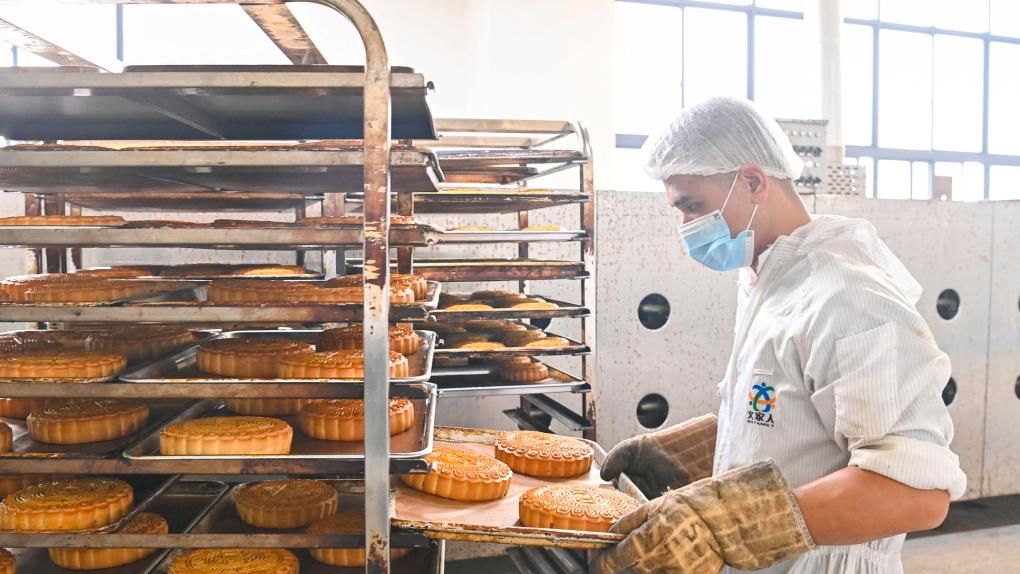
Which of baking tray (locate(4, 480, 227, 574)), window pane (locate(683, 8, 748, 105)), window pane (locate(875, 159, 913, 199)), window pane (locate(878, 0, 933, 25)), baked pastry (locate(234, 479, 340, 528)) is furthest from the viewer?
window pane (locate(875, 159, 913, 199))

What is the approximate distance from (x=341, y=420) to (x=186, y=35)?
5.88 meters

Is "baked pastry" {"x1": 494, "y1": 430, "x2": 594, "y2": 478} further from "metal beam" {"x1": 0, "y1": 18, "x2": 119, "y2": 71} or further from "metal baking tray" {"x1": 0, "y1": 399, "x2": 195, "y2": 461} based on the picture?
"metal beam" {"x1": 0, "y1": 18, "x2": 119, "y2": 71}

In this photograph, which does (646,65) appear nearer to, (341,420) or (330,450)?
(341,420)

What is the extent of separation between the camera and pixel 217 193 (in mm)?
2684

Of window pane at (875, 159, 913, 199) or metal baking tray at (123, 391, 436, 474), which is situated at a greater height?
window pane at (875, 159, 913, 199)

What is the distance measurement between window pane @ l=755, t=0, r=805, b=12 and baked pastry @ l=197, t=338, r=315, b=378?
8.13 metres

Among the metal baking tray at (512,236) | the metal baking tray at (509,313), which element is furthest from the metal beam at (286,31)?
the metal baking tray at (509,313)

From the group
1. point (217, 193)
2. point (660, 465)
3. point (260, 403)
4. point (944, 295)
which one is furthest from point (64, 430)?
point (944, 295)

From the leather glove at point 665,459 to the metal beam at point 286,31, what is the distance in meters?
1.45

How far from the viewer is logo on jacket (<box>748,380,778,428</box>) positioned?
1.64 metres

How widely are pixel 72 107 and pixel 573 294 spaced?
2.77 m

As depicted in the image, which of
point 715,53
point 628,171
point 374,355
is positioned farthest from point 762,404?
point 715,53

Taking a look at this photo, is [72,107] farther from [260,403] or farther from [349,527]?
[349,527]

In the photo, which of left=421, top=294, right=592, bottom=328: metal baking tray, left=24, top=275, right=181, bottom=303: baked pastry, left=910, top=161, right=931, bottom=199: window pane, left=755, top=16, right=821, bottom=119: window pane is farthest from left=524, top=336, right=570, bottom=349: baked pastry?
left=910, top=161, right=931, bottom=199: window pane
